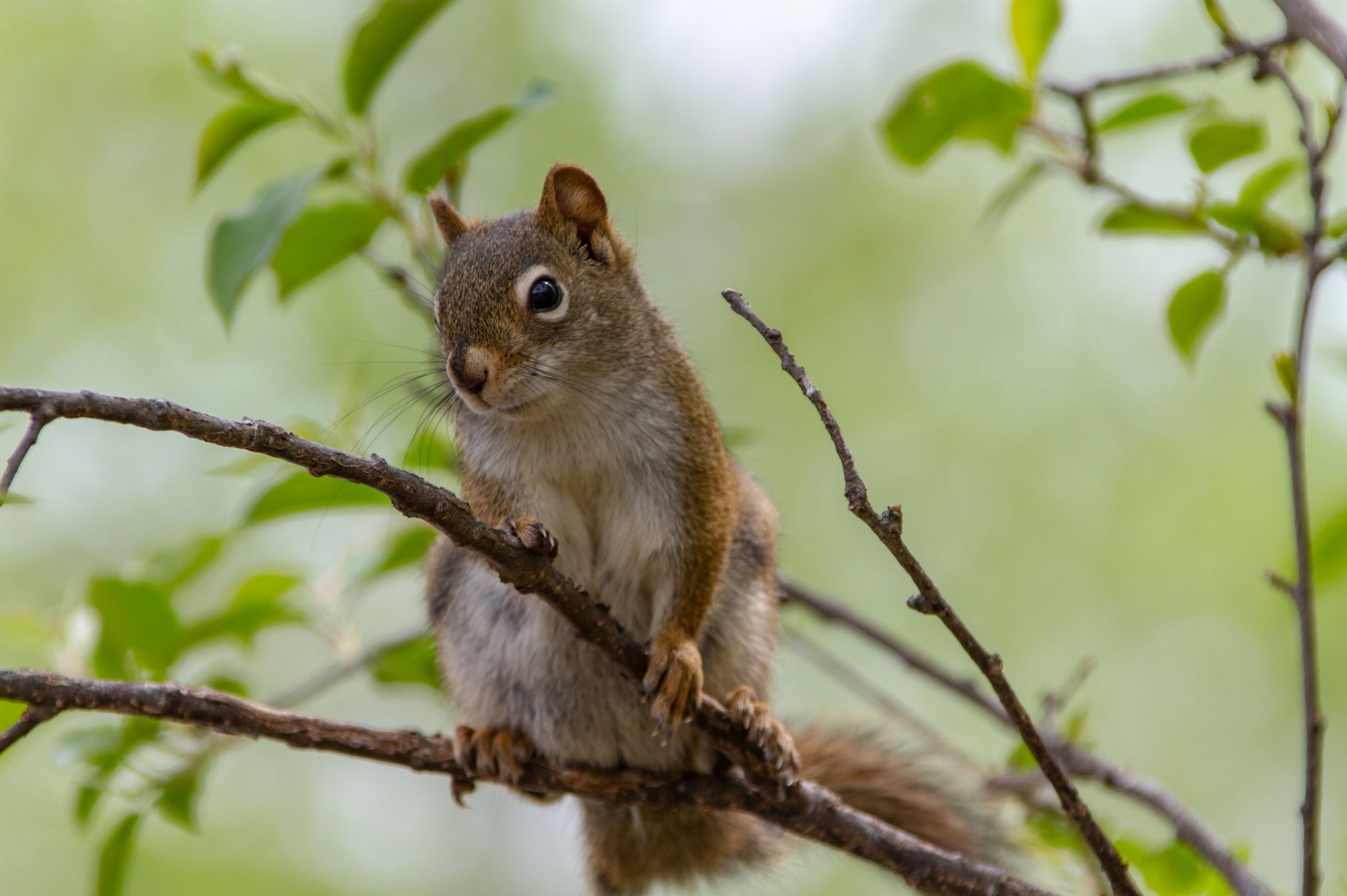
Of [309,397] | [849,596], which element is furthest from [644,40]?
[849,596]

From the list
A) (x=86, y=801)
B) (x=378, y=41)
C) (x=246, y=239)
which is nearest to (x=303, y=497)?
(x=246, y=239)

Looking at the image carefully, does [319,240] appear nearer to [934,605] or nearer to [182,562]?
[182,562]

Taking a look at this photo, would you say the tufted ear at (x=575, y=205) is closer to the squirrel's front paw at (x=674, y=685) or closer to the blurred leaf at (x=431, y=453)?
the blurred leaf at (x=431, y=453)

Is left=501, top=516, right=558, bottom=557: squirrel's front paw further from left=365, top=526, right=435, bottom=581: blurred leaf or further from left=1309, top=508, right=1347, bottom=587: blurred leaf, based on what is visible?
left=1309, top=508, right=1347, bottom=587: blurred leaf

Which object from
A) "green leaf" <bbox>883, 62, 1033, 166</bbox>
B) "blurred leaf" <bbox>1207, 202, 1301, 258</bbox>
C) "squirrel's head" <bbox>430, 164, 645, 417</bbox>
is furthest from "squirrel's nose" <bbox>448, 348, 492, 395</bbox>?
"blurred leaf" <bbox>1207, 202, 1301, 258</bbox>

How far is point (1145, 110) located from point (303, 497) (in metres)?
1.89

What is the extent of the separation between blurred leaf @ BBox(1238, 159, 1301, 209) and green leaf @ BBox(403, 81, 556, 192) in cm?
142

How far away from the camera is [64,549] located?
759cm

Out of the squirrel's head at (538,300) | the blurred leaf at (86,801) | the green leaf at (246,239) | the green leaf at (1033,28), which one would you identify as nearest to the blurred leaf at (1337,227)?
the green leaf at (1033,28)

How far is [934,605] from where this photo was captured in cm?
164

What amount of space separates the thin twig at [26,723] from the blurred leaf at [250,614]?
836 millimetres

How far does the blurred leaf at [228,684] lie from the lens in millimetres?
2635

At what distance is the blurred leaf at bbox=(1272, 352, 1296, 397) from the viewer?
181cm

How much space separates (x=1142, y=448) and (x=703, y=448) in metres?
5.40
